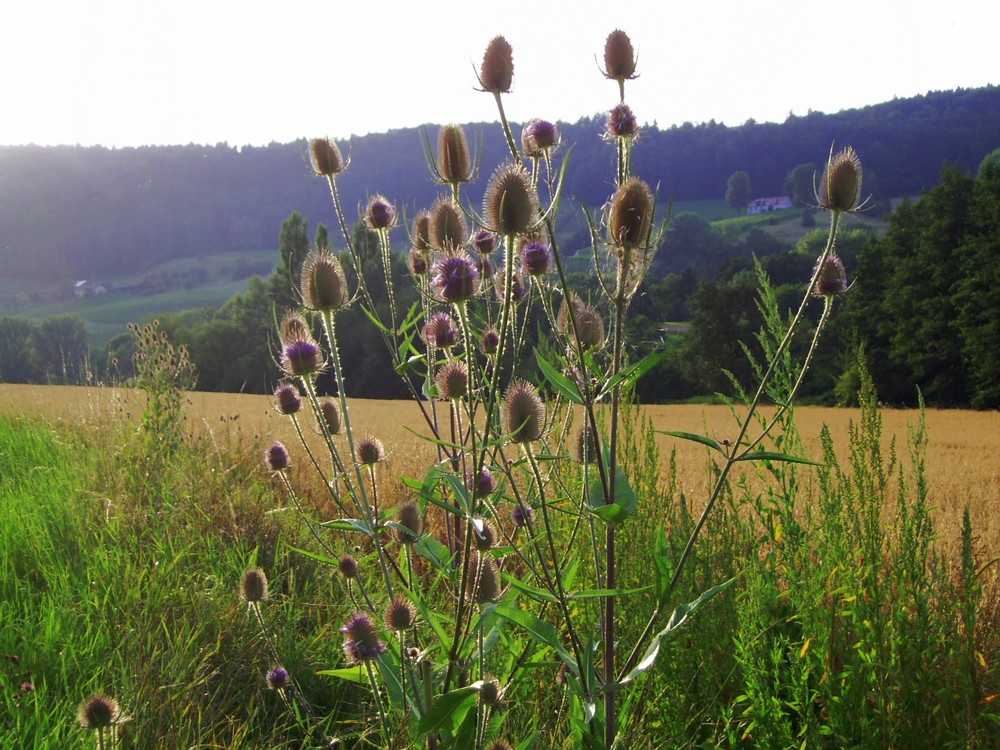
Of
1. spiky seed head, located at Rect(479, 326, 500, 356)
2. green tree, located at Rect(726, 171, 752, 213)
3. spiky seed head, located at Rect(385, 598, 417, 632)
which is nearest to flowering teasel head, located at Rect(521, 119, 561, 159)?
spiky seed head, located at Rect(479, 326, 500, 356)

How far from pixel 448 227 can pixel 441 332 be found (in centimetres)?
42

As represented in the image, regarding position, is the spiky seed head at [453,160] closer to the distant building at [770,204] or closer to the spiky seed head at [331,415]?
the spiky seed head at [331,415]

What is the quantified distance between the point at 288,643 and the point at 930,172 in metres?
85.5

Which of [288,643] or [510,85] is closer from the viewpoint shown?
[510,85]

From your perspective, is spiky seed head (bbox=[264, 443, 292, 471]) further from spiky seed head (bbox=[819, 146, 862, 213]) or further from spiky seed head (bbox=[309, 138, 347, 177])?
spiky seed head (bbox=[819, 146, 862, 213])

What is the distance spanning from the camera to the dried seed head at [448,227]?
2166mm

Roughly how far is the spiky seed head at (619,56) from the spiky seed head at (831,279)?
0.77 meters

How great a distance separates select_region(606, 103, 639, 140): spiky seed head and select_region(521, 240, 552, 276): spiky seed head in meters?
0.37

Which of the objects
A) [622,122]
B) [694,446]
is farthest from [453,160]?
[694,446]

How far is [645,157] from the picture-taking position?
8762 centimetres

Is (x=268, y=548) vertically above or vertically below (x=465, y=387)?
below

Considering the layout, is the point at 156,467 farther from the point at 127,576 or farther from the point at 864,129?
the point at 864,129

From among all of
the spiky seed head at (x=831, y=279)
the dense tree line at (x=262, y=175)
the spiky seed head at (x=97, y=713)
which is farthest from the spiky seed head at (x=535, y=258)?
the dense tree line at (x=262, y=175)

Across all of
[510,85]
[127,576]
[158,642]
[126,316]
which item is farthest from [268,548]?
[126,316]
